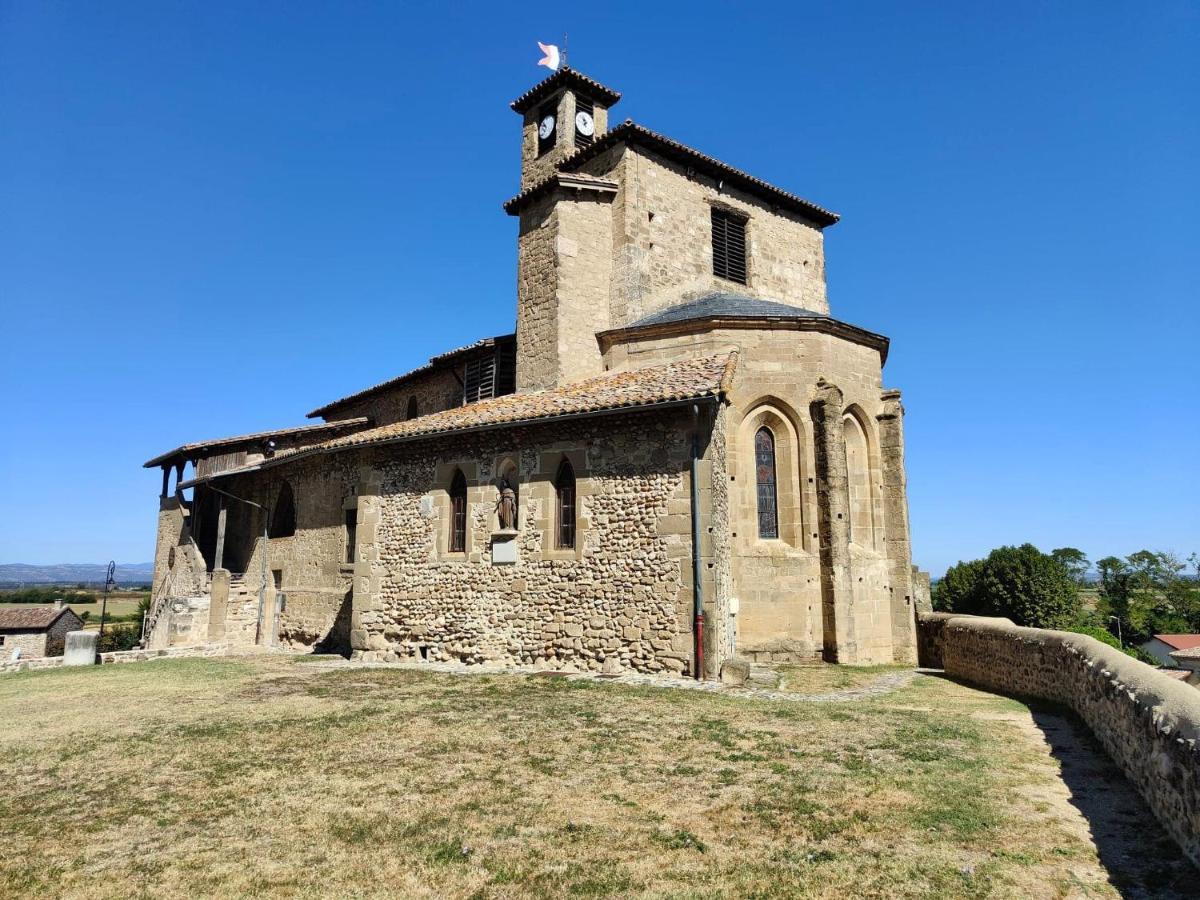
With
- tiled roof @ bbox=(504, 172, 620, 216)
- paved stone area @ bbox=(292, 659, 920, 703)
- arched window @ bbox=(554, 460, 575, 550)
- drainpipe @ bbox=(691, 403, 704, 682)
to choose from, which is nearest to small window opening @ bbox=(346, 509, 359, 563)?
paved stone area @ bbox=(292, 659, 920, 703)

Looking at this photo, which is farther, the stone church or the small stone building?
the small stone building

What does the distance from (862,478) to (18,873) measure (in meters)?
15.3

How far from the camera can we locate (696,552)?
11523 mm

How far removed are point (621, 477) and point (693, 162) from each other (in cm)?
1122

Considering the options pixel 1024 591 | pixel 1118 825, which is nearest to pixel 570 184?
pixel 1118 825

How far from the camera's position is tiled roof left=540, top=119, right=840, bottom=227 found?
1841 centimetres

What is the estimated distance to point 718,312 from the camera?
611 inches

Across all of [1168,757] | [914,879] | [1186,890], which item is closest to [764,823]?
[914,879]

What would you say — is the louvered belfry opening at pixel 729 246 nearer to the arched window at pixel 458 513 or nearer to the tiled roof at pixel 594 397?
the tiled roof at pixel 594 397

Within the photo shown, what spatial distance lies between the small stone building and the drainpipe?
4526 centimetres

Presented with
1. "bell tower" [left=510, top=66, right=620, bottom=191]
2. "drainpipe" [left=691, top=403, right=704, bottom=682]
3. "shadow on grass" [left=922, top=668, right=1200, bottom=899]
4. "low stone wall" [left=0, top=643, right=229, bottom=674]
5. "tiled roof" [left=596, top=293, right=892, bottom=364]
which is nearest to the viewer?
"shadow on grass" [left=922, top=668, right=1200, bottom=899]

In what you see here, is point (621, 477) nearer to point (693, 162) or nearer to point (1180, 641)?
point (693, 162)

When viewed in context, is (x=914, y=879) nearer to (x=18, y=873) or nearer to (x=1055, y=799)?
(x=1055, y=799)

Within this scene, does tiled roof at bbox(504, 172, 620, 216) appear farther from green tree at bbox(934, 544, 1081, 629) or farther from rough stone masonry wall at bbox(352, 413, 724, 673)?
green tree at bbox(934, 544, 1081, 629)
